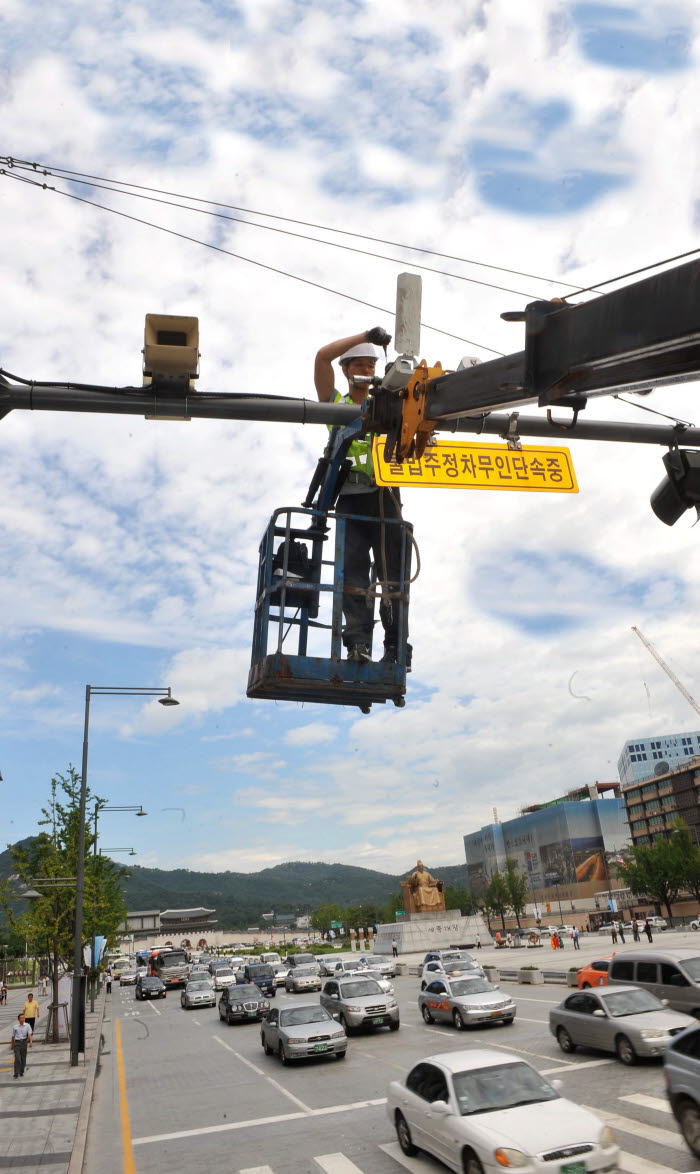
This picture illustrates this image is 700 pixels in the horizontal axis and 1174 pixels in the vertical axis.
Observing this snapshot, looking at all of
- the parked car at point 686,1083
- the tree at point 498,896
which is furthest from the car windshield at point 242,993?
the tree at point 498,896

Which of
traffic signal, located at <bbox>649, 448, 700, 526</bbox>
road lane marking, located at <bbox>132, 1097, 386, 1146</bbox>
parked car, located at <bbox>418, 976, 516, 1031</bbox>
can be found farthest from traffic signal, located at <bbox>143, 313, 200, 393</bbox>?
parked car, located at <bbox>418, 976, 516, 1031</bbox>

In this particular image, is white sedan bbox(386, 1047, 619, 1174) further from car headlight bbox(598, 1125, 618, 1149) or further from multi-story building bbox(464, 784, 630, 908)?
multi-story building bbox(464, 784, 630, 908)

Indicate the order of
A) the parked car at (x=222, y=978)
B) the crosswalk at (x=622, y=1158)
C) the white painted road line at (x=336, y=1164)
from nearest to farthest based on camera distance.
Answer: the crosswalk at (x=622, y=1158), the white painted road line at (x=336, y=1164), the parked car at (x=222, y=978)

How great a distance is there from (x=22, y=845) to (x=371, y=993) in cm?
1387

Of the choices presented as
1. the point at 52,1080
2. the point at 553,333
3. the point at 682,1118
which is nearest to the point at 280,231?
the point at 553,333

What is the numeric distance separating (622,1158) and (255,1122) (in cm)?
695

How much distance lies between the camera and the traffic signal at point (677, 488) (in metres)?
6.29

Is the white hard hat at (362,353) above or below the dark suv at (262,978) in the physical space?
above

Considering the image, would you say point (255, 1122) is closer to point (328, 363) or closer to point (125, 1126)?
point (125, 1126)

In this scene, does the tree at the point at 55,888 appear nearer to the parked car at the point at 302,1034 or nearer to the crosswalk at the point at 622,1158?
the parked car at the point at 302,1034

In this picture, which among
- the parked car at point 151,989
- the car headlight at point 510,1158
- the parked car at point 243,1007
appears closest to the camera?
the car headlight at point 510,1158

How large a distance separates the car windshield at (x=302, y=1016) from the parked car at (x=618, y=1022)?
6393 mm

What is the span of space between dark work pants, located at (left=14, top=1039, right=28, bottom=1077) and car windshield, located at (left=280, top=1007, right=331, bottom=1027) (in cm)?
636

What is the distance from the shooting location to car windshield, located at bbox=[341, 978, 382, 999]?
25.1 metres
